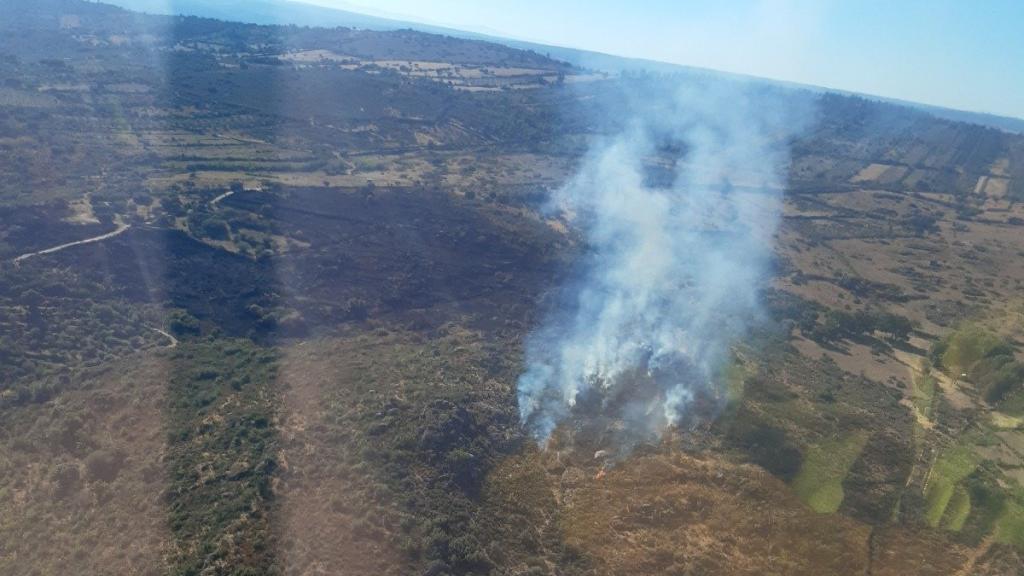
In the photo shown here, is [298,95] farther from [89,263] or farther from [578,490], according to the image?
[578,490]

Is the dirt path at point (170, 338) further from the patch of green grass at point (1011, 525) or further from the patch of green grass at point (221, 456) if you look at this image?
the patch of green grass at point (1011, 525)

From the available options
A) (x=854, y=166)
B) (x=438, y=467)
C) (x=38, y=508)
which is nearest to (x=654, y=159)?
(x=854, y=166)

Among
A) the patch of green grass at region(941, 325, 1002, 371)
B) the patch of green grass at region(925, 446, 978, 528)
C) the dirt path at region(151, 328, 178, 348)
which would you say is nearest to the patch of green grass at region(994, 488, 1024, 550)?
the patch of green grass at region(925, 446, 978, 528)

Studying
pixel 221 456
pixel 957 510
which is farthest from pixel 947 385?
pixel 221 456

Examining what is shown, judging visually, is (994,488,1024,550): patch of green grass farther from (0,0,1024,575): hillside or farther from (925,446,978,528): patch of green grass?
(925,446,978,528): patch of green grass

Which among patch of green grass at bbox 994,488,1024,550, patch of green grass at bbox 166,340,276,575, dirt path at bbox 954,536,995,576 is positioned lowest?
patch of green grass at bbox 166,340,276,575

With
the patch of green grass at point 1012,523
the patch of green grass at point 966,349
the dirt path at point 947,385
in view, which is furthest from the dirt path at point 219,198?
the patch of green grass at point 966,349
